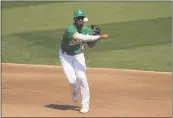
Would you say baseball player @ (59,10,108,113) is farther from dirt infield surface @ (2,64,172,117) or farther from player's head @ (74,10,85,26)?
dirt infield surface @ (2,64,172,117)

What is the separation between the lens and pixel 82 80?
9812mm

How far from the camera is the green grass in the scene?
53.3 ft

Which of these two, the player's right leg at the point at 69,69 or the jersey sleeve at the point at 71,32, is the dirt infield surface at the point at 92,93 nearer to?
the player's right leg at the point at 69,69

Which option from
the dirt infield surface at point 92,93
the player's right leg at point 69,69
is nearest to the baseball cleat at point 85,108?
the dirt infield surface at point 92,93

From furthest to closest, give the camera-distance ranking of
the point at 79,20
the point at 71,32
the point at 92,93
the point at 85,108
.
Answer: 1. the point at 92,93
2. the point at 85,108
3. the point at 79,20
4. the point at 71,32

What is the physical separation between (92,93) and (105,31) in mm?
9846

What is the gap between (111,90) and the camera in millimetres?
12266

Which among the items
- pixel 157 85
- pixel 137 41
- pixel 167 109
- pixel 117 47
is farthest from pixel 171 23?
pixel 167 109

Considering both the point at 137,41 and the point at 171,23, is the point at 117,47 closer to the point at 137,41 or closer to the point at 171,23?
the point at 137,41

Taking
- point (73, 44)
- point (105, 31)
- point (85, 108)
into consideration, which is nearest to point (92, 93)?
point (85, 108)

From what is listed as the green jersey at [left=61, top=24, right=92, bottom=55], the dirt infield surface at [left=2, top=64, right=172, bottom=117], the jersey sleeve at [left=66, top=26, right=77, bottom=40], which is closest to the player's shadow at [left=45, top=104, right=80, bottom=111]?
the dirt infield surface at [left=2, top=64, right=172, bottom=117]

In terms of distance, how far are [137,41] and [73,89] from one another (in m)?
9.58

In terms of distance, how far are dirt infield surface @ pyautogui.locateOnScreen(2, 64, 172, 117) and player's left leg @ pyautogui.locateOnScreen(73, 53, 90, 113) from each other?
0.74 ft

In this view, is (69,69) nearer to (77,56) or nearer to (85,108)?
(77,56)
